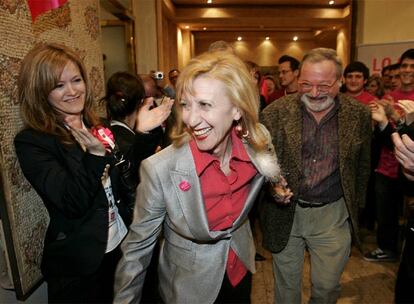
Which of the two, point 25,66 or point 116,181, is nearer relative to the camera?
point 25,66

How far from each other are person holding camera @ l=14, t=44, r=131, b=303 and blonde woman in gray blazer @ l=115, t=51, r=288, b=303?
203 mm

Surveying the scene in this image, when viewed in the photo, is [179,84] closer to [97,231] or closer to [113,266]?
[97,231]

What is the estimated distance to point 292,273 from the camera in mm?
1890

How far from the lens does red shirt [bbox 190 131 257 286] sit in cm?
125

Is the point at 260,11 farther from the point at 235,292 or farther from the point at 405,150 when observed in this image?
the point at 235,292

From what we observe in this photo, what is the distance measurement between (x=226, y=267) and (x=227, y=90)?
700 millimetres

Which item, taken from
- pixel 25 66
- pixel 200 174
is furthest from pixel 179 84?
pixel 25 66

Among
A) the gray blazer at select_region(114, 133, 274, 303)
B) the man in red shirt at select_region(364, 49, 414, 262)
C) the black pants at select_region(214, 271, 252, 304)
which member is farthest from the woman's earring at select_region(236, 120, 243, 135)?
the man in red shirt at select_region(364, 49, 414, 262)

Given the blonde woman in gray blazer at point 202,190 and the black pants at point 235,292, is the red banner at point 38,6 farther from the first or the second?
the black pants at point 235,292

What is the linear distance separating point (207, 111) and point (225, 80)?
5.1 inches

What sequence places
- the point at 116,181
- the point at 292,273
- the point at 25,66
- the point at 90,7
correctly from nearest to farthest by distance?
1. the point at 25,66
2. the point at 116,181
3. the point at 292,273
4. the point at 90,7

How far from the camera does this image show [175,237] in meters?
1.29

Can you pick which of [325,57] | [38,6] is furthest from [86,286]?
[325,57]

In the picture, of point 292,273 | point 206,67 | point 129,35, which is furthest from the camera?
point 129,35
